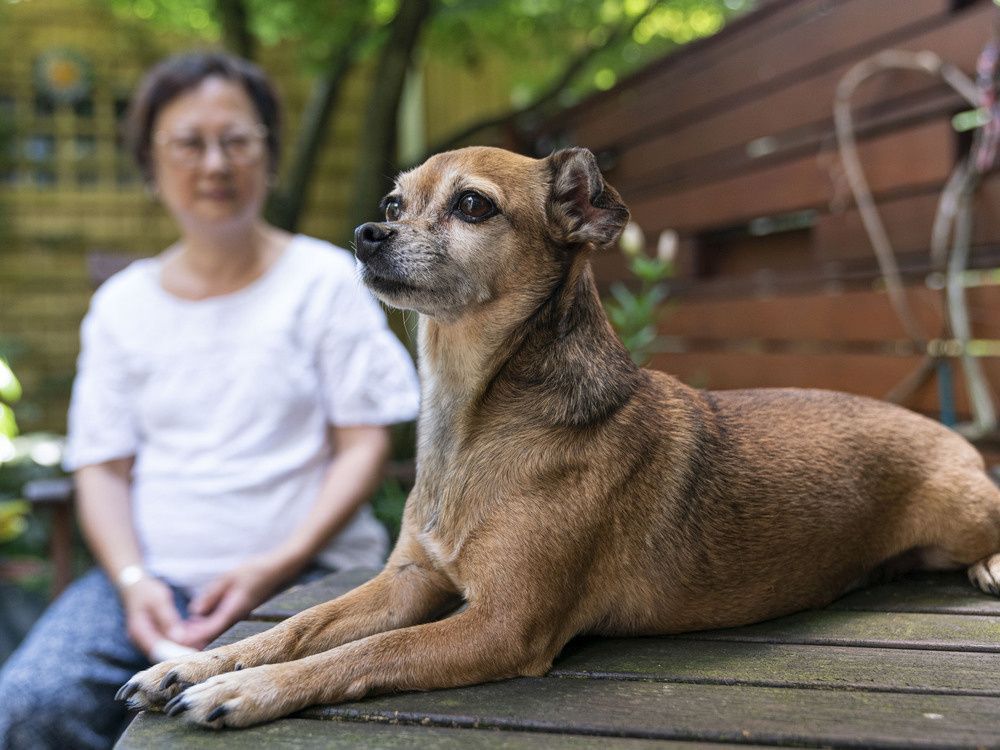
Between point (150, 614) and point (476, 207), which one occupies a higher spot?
point (476, 207)

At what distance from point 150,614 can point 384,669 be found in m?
1.11

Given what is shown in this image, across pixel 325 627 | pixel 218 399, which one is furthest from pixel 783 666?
pixel 218 399

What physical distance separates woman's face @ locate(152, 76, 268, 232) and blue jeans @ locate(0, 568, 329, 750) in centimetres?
103

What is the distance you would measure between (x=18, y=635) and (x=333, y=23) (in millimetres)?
3992

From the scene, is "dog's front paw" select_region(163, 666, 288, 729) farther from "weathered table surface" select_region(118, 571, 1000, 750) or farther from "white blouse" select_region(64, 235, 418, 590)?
"white blouse" select_region(64, 235, 418, 590)

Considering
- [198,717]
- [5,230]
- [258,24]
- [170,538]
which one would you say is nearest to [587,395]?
[198,717]

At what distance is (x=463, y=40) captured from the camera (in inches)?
256

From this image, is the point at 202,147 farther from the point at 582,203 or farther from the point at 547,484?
the point at 547,484

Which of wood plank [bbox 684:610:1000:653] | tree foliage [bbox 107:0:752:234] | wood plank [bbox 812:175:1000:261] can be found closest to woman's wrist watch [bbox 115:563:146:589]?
wood plank [bbox 684:610:1000:653]

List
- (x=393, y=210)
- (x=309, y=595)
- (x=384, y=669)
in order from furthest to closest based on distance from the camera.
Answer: (x=309, y=595)
(x=393, y=210)
(x=384, y=669)

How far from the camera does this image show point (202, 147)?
2.44m

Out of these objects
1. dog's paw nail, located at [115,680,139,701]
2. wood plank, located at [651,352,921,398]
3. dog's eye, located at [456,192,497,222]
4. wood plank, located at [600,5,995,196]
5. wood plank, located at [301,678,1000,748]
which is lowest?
dog's paw nail, located at [115,680,139,701]

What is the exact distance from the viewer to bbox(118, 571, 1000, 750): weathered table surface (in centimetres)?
114

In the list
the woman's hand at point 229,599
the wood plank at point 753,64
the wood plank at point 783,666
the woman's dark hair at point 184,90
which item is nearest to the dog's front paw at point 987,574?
the wood plank at point 783,666
